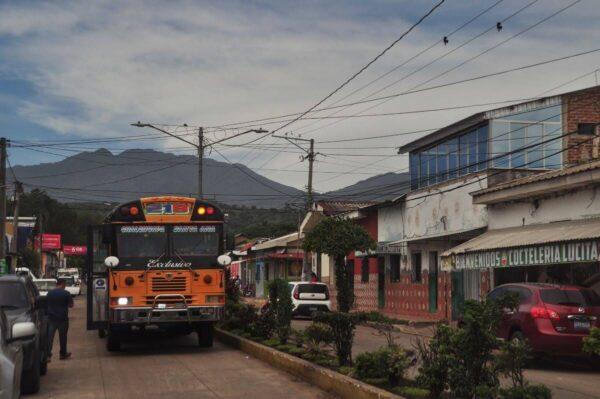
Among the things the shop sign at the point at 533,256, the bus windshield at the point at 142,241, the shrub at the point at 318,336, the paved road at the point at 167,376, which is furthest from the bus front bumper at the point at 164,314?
the shop sign at the point at 533,256

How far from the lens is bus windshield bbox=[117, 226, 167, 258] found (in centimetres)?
1644

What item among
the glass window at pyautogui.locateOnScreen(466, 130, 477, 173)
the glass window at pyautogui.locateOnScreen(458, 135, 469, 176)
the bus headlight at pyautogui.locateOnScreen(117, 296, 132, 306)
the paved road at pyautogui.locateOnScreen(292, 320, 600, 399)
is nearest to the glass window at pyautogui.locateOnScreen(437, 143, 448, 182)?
the glass window at pyautogui.locateOnScreen(458, 135, 469, 176)

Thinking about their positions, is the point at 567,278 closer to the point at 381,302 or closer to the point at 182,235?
the point at 182,235

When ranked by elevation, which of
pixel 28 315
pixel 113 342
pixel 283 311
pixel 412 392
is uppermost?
pixel 28 315

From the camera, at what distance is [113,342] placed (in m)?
17.2

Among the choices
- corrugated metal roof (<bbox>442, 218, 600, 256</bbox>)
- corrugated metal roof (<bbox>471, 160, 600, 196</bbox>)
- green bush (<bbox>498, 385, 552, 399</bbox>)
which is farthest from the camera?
corrugated metal roof (<bbox>471, 160, 600, 196</bbox>)

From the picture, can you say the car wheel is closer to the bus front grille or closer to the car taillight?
the bus front grille

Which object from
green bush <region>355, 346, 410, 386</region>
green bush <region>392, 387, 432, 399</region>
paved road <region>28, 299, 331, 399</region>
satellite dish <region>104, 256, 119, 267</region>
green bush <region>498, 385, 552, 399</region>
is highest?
satellite dish <region>104, 256, 119, 267</region>

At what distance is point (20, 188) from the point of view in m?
44.2

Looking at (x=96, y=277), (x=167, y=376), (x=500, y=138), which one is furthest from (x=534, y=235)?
(x=167, y=376)

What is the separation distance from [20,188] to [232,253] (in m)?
30.5

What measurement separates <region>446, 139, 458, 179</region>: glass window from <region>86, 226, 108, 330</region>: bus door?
16583 mm

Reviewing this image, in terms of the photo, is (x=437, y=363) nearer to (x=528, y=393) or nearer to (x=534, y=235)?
(x=528, y=393)

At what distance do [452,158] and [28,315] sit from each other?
21807 millimetres
